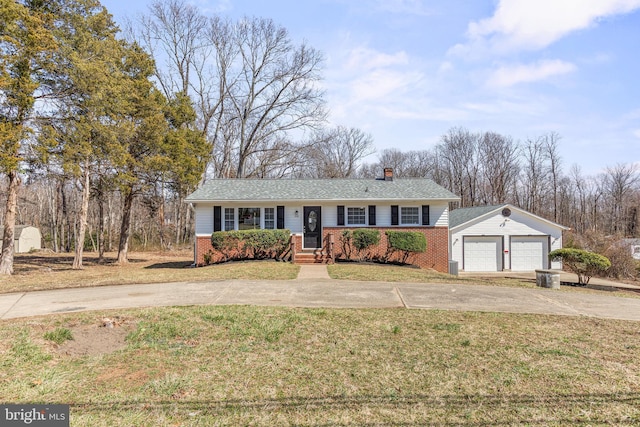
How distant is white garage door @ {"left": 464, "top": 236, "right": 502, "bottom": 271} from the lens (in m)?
20.2

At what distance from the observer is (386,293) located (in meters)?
8.74

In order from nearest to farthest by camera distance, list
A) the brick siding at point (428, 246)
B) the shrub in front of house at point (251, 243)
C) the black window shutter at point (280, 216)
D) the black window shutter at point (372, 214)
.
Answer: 1. the shrub in front of house at point (251, 243)
2. the brick siding at point (428, 246)
3. the black window shutter at point (280, 216)
4. the black window shutter at point (372, 214)

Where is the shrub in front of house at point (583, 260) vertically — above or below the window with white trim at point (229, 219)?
below

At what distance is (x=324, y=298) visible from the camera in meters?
8.11

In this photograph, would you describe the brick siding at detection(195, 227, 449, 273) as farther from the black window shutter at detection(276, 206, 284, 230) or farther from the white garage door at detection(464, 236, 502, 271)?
the white garage door at detection(464, 236, 502, 271)

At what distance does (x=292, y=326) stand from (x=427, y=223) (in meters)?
13.0

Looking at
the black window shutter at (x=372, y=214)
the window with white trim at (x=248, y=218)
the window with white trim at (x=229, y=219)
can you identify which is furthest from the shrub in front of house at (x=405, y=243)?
the window with white trim at (x=229, y=219)

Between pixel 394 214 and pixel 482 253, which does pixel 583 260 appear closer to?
pixel 482 253

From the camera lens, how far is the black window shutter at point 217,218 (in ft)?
55.5

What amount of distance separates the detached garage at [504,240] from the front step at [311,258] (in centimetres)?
831

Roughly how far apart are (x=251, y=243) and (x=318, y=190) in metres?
4.55

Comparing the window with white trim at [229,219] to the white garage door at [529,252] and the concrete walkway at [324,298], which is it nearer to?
the concrete walkway at [324,298]

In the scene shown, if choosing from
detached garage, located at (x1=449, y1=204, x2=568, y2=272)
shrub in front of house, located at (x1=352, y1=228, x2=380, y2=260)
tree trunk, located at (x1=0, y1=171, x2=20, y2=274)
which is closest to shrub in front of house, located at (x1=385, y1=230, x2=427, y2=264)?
shrub in front of house, located at (x1=352, y1=228, x2=380, y2=260)

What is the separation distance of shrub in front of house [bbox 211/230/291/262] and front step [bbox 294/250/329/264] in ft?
2.90
